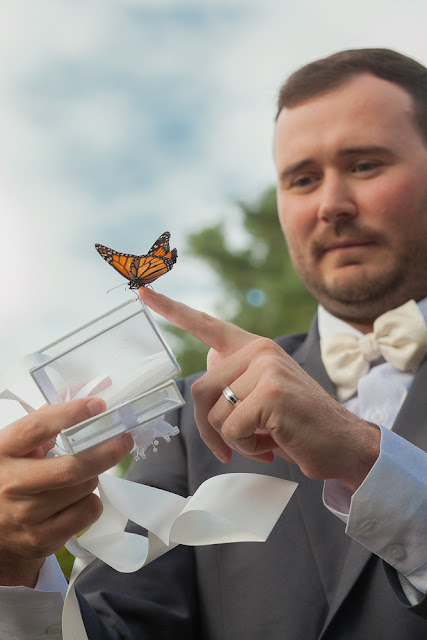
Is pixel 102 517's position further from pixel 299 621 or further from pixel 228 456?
pixel 299 621

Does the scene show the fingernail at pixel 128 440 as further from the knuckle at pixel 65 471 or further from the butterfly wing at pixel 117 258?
the butterfly wing at pixel 117 258

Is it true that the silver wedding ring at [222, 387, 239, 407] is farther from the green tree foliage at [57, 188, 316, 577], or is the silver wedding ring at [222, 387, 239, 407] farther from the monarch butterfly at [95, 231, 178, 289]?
the green tree foliage at [57, 188, 316, 577]

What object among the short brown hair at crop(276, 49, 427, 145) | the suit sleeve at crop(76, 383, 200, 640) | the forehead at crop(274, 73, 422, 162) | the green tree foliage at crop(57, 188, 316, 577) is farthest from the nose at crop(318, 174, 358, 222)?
the green tree foliage at crop(57, 188, 316, 577)

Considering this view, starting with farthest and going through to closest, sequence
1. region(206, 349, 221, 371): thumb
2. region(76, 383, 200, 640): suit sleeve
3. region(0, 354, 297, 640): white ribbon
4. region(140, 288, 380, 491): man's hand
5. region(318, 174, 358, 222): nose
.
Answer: region(318, 174, 358, 222): nose
region(76, 383, 200, 640): suit sleeve
region(206, 349, 221, 371): thumb
region(0, 354, 297, 640): white ribbon
region(140, 288, 380, 491): man's hand

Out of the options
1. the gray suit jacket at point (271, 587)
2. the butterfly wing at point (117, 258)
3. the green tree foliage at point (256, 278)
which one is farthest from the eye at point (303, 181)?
the green tree foliage at point (256, 278)

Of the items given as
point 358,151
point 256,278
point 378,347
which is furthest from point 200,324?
point 256,278

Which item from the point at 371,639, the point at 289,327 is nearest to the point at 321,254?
the point at 371,639

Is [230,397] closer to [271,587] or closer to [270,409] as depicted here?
[270,409]
